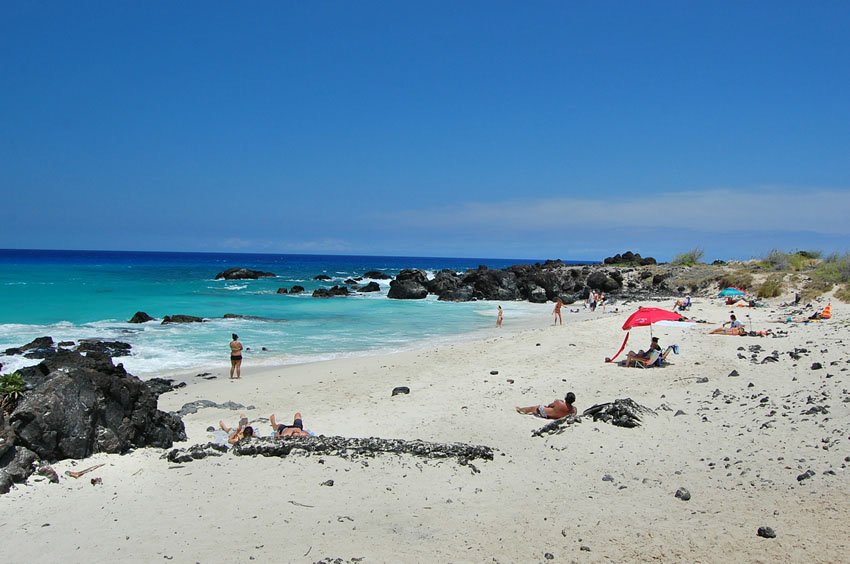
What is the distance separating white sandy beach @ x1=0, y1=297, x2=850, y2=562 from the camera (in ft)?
19.6

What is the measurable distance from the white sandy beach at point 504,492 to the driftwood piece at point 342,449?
0.61 ft

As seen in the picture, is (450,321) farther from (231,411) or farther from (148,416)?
(148,416)

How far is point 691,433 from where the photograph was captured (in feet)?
31.3

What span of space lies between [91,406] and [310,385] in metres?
7.40

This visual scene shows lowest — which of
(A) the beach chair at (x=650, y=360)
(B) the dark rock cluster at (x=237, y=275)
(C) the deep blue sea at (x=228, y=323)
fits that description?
(C) the deep blue sea at (x=228, y=323)

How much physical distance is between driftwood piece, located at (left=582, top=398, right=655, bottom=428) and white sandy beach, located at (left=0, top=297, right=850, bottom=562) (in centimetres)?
19

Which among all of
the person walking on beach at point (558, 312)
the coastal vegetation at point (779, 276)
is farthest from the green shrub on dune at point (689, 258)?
the person walking on beach at point (558, 312)

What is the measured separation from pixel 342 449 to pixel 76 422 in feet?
12.5

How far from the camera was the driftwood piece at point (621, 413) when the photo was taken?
10047 millimetres

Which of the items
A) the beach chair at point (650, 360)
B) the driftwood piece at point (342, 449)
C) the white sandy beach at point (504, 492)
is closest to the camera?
the white sandy beach at point (504, 492)

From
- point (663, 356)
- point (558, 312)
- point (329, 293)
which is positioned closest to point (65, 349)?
point (663, 356)

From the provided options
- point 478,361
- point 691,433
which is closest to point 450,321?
point 478,361

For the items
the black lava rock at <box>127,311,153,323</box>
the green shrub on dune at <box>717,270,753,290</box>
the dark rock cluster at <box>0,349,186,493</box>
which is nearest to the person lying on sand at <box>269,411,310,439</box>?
the dark rock cluster at <box>0,349,186,493</box>

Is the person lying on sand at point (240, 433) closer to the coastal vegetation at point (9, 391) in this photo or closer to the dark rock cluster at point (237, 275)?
the coastal vegetation at point (9, 391)
